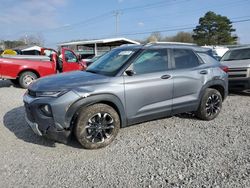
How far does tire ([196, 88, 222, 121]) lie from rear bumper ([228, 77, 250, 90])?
2980 mm

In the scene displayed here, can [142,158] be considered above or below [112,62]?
below

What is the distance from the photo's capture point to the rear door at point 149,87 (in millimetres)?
4168

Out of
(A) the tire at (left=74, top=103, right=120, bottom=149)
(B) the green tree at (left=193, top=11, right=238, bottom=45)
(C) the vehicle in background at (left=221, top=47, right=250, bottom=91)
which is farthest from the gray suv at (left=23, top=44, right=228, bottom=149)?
(B) the green tree at (left=193, top=11, right=238, bottom=45)

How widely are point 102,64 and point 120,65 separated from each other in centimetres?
68

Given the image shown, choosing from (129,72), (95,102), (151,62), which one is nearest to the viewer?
(95,102)

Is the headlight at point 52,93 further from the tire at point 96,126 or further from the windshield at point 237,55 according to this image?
the windshield at point 237,55

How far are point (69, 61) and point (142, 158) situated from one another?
8.06 meters

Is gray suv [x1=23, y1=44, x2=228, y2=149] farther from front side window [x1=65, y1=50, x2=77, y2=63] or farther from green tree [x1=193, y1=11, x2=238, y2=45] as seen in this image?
green tree [x1=193, y1=11, x2=238, y2=45]

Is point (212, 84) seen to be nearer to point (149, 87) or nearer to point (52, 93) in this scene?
point (149, 87)

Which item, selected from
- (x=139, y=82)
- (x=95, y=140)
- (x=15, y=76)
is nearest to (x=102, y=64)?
(x=139, y=82)

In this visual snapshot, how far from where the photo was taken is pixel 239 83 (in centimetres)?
793

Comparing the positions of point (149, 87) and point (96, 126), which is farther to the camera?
point (149, 87)

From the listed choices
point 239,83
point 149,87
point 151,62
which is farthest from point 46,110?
point 239,83

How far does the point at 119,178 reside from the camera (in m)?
3.14
